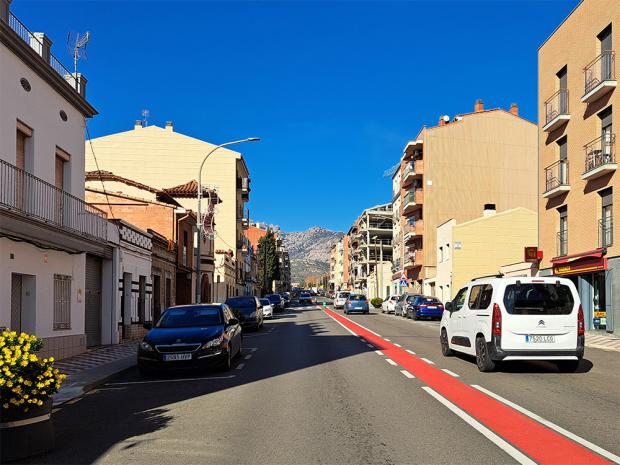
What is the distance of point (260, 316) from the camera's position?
29.5 meters

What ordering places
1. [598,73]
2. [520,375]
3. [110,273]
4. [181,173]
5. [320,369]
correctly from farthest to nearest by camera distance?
[181,173] < [598,73] < [110,273] < [320,369] < [520,375]

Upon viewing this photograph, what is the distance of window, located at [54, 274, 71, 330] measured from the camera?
16125mm

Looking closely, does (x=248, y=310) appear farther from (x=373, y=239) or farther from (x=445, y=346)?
(x=373, y=239)

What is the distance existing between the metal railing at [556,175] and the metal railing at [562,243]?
2224 millimetres

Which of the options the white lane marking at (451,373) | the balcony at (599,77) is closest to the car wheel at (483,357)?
the white lane marking at (451,373)

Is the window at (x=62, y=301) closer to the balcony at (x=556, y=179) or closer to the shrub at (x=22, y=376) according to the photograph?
the shrub at (x=22, y=376)

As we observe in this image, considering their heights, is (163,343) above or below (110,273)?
below

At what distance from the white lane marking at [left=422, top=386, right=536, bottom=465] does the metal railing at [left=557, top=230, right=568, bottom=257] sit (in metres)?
21.8

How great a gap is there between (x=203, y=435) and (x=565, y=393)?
19.0ft

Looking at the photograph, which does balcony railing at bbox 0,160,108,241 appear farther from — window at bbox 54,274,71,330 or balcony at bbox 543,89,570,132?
balcony at bbox 543,89,570,132

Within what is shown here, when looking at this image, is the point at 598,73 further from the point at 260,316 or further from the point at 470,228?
the point at 470,228

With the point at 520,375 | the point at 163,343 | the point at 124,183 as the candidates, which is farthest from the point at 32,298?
the point at 124,183

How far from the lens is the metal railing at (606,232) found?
951 inches

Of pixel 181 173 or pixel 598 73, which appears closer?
pixel 598 73
